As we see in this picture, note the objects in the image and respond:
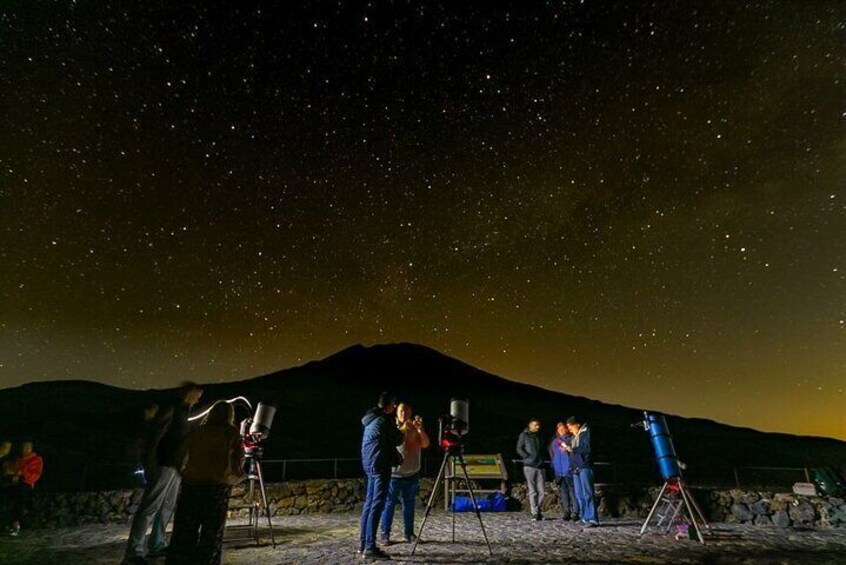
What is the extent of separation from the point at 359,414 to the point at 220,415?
156 ft

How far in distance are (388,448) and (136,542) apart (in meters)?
2.98

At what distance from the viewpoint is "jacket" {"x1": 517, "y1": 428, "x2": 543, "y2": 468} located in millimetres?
10305

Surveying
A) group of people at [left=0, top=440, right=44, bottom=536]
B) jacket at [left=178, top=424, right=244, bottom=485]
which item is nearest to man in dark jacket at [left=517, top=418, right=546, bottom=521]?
jacket at [left=178, top=424, right=244, bottom=485]

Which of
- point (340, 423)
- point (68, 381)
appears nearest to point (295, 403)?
point (340, 423)

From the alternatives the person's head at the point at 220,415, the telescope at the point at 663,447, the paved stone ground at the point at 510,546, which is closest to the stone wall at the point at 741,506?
the paved stone ground at the point at 510,546

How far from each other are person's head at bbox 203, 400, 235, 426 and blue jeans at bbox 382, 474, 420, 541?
332 cm

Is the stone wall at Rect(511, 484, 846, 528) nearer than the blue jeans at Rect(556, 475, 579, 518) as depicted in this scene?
Yes

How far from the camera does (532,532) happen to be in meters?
8.32

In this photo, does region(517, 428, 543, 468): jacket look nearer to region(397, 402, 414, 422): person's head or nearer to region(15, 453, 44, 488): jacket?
region(397, 402, 414, 422): person's head

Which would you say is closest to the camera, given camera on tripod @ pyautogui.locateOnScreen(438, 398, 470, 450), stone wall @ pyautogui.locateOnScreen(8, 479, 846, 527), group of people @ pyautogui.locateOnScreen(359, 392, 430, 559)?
group of people @ pyautogui.locateOnScreen(359, 392, 430, 559)

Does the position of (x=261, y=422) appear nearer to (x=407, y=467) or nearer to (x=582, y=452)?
Answer: (x=407, y=467)

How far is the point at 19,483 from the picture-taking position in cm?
825

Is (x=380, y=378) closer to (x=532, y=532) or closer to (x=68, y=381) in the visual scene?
(x=68, y=381)

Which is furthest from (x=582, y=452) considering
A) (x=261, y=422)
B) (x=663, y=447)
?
(x=261, y=422)
